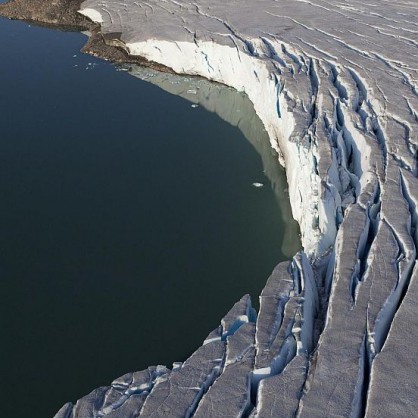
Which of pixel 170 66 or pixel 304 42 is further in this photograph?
pixel 170 66

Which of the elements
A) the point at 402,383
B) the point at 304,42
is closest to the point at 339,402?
the point at 402,383

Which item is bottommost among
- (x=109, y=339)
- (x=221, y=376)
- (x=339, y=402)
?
(x=109, y=339)

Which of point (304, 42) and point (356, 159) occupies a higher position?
point (304, 42)

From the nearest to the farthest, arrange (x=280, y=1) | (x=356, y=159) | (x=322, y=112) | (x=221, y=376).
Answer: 1. (x=221, y=376)
2. (x=356, y=159)
3. (x=322, y=112)
4. (x=280, y=1)

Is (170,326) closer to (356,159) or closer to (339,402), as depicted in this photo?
(339,402)
